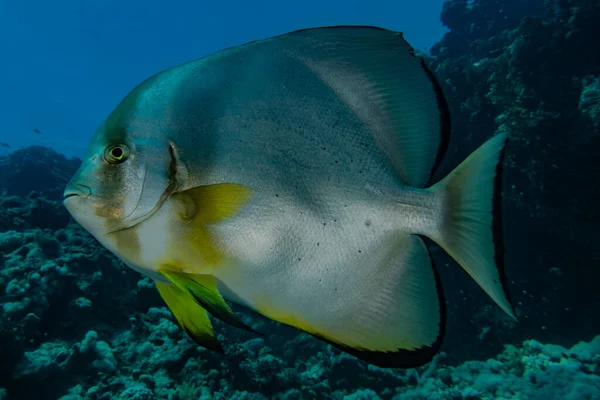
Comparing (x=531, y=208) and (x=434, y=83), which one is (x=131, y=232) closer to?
(x=434, y=83)

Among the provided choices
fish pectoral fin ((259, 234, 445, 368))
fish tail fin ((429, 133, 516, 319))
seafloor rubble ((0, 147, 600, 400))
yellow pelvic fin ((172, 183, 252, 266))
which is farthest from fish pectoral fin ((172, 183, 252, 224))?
seafloor rubble ((0, 147, 600, 400))

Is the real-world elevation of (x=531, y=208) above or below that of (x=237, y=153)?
above

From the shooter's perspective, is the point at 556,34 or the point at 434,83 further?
the point at 556,34

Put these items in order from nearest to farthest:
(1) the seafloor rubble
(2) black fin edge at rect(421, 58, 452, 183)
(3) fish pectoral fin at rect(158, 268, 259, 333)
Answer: (3) fish pectoral fin at rect(158, 268, 259, 333)
(2) black fin edge at rect(421, 58, 452, 183)
(1) the seafloor rubble

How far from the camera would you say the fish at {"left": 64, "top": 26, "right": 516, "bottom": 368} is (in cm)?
81

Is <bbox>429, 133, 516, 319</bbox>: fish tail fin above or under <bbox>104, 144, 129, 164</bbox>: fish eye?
Answer: under

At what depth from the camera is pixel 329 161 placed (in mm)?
854

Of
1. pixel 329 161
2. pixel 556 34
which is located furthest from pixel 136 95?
pixel 556 34

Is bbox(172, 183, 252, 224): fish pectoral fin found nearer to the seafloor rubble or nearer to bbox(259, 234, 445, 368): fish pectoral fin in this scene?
bbox(259, 234, 445, 368): fish pectoral fin

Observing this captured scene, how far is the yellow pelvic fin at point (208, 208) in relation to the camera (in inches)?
31.1

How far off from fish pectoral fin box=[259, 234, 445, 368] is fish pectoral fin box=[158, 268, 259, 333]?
0.30 feet

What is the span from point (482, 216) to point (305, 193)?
1.28ft

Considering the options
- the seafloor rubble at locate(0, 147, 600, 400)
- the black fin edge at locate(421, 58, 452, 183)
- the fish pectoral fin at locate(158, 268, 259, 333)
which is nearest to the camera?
the fish pectoral fin at locate(158, 268, 259, 333)

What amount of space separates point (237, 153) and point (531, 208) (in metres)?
8.32
